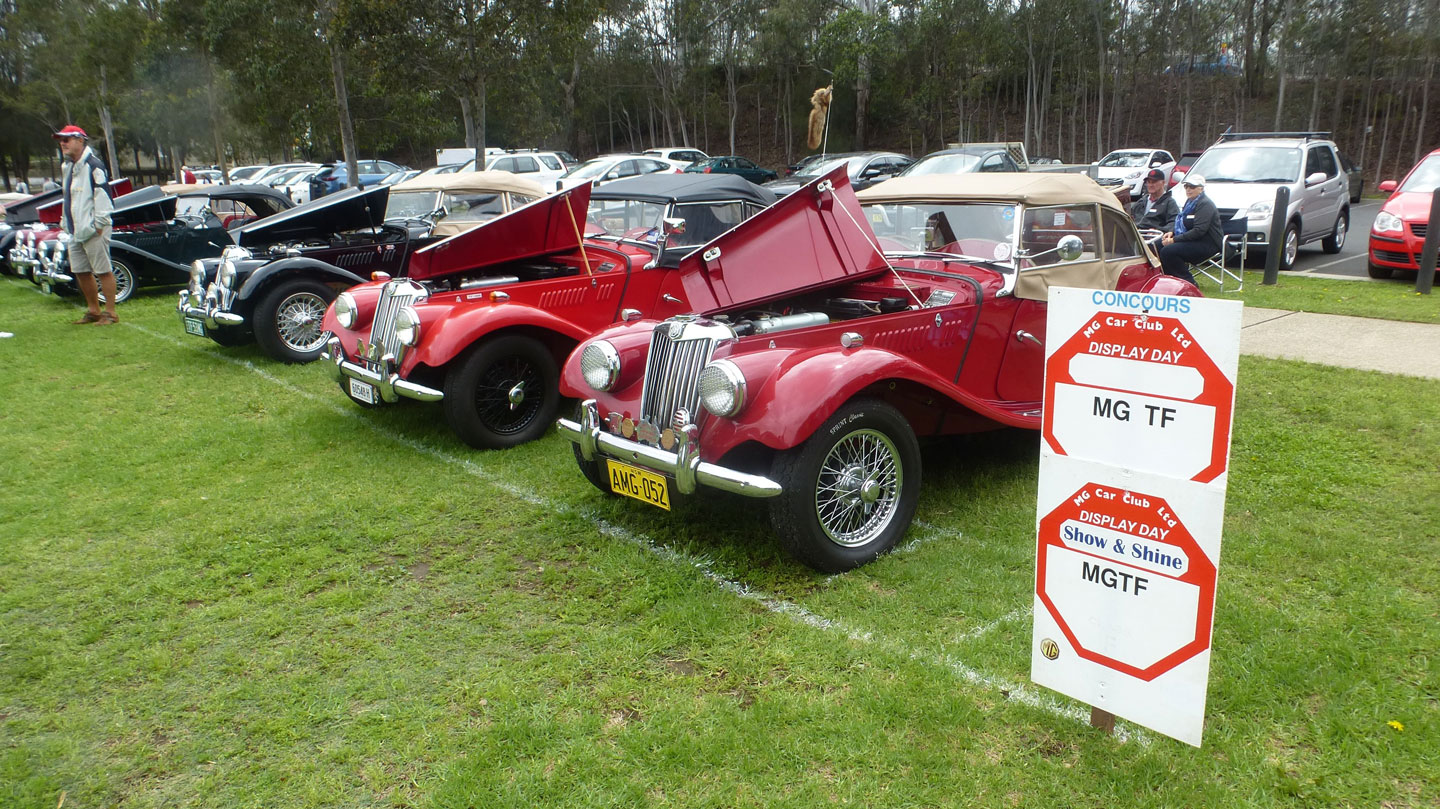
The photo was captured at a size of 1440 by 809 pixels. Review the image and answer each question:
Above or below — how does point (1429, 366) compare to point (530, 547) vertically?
above

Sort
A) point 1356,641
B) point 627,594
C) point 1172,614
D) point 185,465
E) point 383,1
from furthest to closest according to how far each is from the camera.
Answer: point 383,1 < point 185,465 < point 627,594 < point 1356,641 < point 1172,614

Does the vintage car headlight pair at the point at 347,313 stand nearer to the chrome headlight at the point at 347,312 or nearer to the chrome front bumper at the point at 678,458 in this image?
the chrome headlight at the point at 347,312

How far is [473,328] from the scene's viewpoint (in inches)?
218

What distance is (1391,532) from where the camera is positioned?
13.3ft

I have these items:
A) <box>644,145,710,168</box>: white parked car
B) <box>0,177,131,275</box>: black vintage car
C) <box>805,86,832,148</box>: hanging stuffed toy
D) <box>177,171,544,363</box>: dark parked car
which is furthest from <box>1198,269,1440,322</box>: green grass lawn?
<box>644,145,710,168</box>: white parked car

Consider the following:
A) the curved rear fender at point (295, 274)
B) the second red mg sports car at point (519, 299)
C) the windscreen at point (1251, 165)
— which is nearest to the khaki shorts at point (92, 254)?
the curved rear fender at point (295, 274)

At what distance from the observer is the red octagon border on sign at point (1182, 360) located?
2.31 metres

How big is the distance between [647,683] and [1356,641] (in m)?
2.59

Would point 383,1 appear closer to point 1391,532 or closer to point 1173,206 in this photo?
point 1173,206

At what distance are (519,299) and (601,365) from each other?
82.1 inches

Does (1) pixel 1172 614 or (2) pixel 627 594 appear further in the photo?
(2) pixel 627 594

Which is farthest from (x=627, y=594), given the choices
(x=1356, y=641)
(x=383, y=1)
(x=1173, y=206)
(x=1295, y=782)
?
(x=383, y=1)

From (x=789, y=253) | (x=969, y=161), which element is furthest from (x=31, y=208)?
(x=789, y=253)

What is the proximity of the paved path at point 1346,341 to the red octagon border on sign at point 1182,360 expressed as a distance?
4.76m
